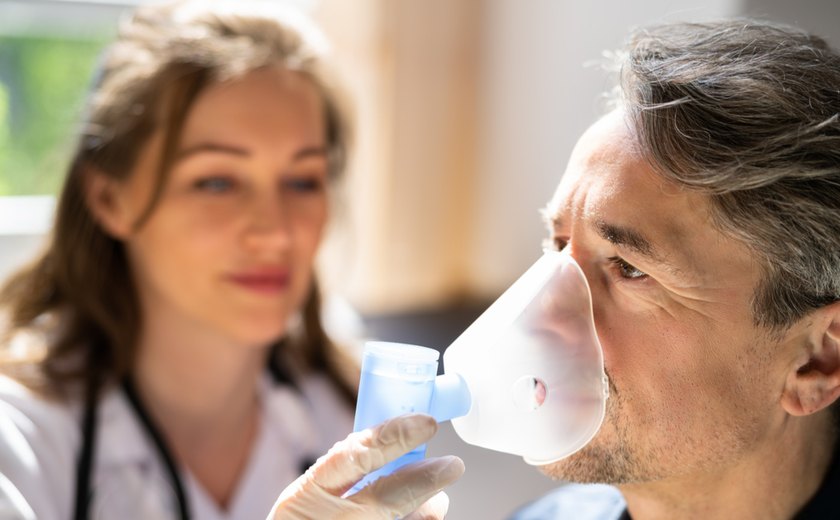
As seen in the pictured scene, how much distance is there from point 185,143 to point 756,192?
1001 millimetres

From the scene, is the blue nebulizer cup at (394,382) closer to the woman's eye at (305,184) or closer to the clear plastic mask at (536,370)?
the clear plastic mask at (536,370)

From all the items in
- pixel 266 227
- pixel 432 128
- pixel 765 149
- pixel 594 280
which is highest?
pixel 765 149

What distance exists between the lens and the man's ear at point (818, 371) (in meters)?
0.97

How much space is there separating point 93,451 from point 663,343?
3.25 ft

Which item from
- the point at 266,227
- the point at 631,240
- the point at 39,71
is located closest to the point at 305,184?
the point at 266,227

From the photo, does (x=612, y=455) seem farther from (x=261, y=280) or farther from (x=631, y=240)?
(x=261, y=280)

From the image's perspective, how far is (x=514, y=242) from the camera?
9.58 feet

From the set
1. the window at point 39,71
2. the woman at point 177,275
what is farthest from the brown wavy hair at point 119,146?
the window at point 39,71

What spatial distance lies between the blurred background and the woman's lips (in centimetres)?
79

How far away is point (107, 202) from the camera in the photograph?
1657 millimetres

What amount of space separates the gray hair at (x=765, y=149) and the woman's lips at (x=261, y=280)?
0.79m

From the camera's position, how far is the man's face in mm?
955

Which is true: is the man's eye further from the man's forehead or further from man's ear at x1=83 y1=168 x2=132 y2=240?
man's ear at x1=83 y1=168 x2=132 y2=240

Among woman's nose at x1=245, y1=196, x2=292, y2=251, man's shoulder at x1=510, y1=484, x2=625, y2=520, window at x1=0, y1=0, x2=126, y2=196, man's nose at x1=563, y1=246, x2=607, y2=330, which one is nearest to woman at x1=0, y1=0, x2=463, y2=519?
woman's nose at x1=245, y1=196, x2=292, y2=251
